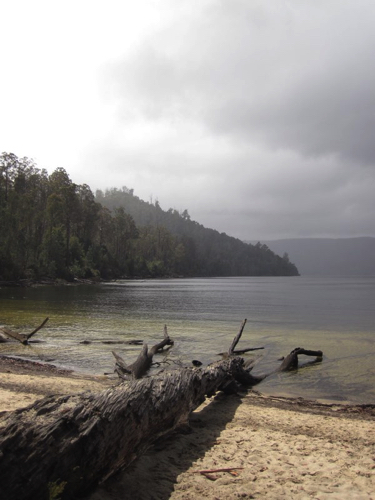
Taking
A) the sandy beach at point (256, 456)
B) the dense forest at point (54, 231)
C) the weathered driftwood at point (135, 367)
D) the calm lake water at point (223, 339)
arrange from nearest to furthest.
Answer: the sandy beach at point (256, 456)
the weathered driftwood at point (135, 367)
the calm lake water at point (223, 339)
the dense forest at point (54, 231)

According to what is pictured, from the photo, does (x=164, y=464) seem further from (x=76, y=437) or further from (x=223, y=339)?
(x=223, y=339)

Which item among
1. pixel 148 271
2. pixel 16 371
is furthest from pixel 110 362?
pixel 148 271

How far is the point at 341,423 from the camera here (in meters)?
8.66

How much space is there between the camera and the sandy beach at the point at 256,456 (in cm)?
522

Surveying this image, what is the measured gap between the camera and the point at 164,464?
5941 mm

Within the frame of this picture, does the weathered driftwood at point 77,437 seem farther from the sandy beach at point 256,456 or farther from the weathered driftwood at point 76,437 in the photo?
the sandy beach at point 256,456

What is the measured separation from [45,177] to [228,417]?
358 ft

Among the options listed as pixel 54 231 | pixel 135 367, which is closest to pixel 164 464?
pixel 135 367

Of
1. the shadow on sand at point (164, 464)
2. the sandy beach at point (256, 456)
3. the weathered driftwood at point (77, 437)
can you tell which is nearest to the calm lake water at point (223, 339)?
the sandy beach at point (256, 456)

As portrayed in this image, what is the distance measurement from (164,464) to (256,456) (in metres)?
1.63

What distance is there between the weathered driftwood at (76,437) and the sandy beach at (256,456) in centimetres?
40

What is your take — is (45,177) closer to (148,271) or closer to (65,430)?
(148,271)

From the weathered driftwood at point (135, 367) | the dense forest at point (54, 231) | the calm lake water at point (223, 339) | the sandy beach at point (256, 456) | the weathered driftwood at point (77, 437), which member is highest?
the dense forest at point (54, 231)

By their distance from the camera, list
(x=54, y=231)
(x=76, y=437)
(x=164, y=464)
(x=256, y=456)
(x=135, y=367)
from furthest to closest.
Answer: (x=54, y=231), (x=135, y=367), (x=256, y=456), (x=164, y=464), (x=76, y=437)
